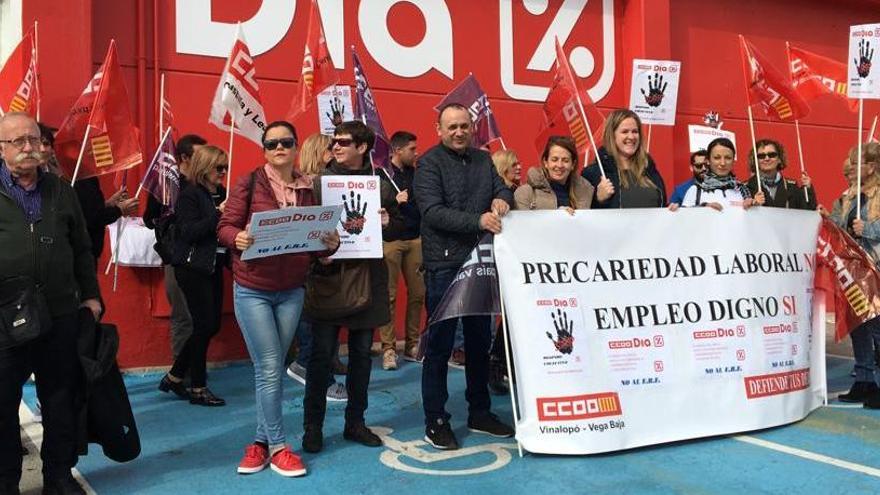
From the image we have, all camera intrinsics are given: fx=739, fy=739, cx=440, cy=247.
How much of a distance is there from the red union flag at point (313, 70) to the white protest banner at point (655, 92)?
3.54 meters

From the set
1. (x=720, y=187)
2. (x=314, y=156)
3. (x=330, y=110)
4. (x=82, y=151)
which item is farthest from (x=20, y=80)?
(x=720, y=187)

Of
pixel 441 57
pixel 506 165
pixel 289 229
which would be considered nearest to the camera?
pixel 289 229

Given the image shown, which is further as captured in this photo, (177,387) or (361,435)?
(177,387)

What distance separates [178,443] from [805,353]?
A: 424cm

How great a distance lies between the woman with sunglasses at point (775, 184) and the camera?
254 inches

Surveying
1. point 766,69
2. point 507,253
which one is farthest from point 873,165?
point 507,253

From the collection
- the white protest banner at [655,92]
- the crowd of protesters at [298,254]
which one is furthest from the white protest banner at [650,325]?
the white protest banner at [655,92]

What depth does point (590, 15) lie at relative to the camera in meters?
9.34

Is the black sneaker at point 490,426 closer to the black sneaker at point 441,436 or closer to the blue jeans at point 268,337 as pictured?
the black sneaker at point 441,436

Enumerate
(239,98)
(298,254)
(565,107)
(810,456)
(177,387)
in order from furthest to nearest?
(565,107)
(177,387)
(239,98)
(810,456)
(298,254)

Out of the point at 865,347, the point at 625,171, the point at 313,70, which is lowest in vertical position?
the point at 865,347

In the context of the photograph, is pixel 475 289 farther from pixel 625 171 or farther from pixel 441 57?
pixel 441 57

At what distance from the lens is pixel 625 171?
514 centimetres

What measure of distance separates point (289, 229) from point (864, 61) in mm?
5480
